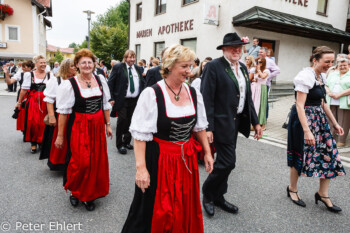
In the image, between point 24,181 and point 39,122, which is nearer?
point 24,181

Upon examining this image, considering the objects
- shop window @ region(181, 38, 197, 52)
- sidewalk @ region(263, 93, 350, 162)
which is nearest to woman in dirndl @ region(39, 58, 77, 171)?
sidewalk @ region(263, 93, 350, 162)

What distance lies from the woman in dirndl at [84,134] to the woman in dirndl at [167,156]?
1.19 m

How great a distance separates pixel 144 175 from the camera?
210 centimetres

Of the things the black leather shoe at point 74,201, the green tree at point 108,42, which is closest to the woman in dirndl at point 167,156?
the black leather shoe at point 74,201

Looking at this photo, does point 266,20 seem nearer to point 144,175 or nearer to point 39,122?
point 39,122

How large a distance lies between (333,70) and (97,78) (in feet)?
19.1

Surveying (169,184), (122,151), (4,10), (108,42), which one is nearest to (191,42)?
(122,151)

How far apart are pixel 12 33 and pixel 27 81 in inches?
1034

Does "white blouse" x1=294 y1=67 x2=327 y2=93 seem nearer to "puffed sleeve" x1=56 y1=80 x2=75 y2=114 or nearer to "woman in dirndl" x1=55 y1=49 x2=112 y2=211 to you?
"woman in dirndl" x1=55 y1=49 x2=112 y2=211

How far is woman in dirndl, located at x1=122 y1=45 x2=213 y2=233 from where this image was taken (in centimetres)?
210

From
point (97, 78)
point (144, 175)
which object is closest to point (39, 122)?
point (97, 78)

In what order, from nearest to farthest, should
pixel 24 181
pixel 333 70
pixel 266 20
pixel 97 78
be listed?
1. pixel 97 78
2. pixel 24 181
3. pixel 333 70
4. pixel 266 20

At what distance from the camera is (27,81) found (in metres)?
5.46

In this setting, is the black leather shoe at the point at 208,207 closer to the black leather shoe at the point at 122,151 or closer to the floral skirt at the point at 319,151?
the floral skirt at the point at 319,151
